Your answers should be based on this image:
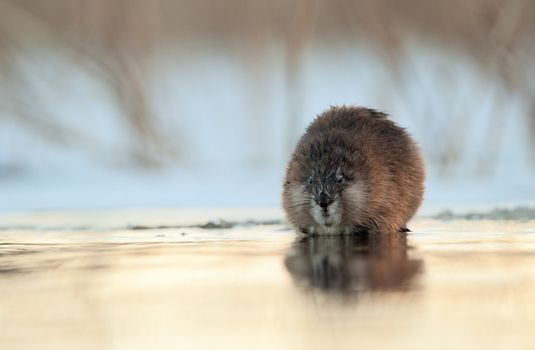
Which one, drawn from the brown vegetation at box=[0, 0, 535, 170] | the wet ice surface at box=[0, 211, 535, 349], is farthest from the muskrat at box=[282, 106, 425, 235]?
the brown vegetation at box=[0, 0, 535, 170]

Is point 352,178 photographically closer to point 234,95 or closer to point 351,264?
point 351,264

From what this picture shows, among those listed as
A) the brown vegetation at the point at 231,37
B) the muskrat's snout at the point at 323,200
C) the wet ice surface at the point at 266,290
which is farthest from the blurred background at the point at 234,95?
the wet ice surface at the point at 266,290

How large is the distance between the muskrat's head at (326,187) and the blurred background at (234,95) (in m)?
1.45

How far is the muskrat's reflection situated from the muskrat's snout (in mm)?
252

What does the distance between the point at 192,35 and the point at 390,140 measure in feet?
12.0

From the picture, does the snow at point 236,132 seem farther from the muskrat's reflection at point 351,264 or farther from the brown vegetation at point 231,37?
the muskrat's reflection at point 351,264

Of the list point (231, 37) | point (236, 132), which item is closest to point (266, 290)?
point (231, 37)

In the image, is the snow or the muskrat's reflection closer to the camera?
the muskrat's reflection

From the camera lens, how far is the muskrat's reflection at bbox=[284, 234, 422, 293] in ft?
11.6

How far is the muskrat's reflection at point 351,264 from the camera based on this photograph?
11.6 ft

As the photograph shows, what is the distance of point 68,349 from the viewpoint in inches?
98.3

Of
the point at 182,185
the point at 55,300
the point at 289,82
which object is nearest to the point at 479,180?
the point at 289,82

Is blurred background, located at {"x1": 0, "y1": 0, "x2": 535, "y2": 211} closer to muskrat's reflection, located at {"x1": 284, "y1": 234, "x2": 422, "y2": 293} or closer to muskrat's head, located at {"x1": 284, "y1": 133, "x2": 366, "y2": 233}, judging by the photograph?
muskrat's head, located at {"x1": 284, "y1": 133, "x2": 366, "y2": 233}

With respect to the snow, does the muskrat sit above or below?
below
